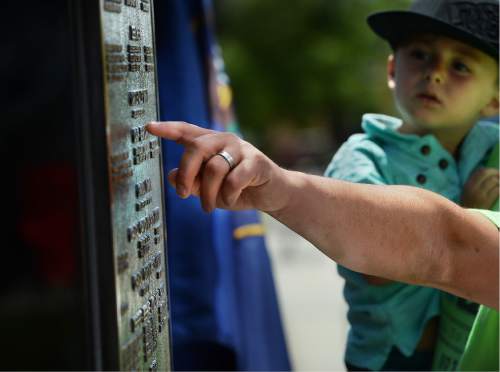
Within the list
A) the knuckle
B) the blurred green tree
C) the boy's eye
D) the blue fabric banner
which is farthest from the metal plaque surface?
the blurred green tree

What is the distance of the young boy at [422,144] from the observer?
2383mm

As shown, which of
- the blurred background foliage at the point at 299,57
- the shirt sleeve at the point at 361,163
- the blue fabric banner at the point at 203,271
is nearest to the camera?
the shirt sleeve at the point at 361,163

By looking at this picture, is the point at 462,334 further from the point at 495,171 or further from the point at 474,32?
the point at 474,32

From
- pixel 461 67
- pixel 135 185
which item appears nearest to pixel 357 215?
pixel 135 185

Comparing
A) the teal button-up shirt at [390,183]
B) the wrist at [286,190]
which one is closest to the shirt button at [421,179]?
the teal button-up shirt at [390,183]

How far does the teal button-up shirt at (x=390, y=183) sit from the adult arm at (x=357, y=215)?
44cm

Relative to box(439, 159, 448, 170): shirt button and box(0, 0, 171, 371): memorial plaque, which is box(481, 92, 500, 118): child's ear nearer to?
box(439, 159, 448, 170): shirt button

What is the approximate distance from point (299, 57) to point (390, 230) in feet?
76.2

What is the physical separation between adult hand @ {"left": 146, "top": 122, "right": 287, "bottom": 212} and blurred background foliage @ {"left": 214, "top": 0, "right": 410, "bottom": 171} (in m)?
22.3

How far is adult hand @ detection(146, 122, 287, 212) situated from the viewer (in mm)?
1432

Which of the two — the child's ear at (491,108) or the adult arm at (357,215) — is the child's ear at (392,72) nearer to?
the child's ear at (491,108)

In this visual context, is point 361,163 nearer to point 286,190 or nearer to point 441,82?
point 441,82

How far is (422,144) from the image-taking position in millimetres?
2457

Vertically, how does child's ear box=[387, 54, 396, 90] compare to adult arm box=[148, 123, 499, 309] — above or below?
above
